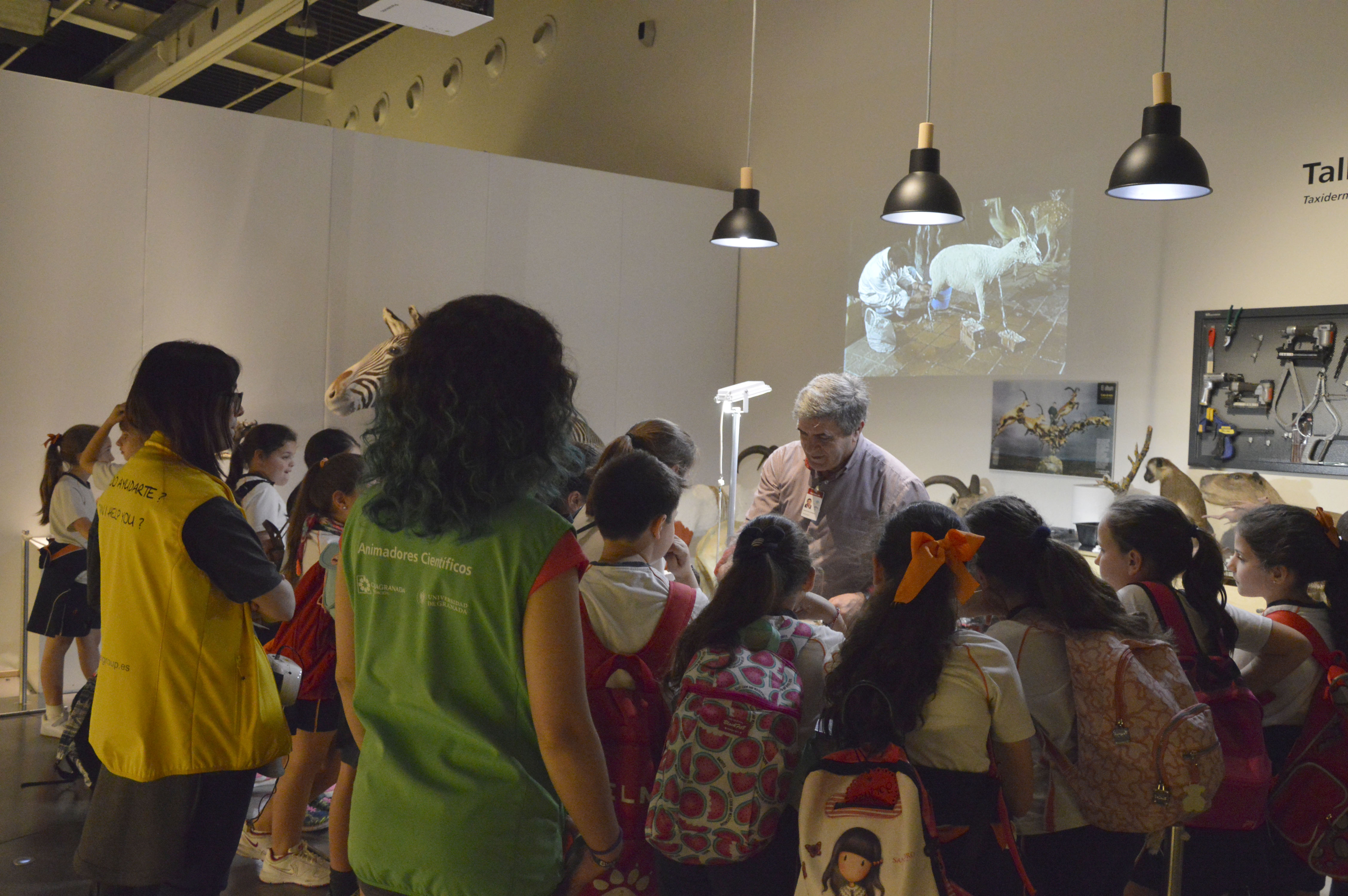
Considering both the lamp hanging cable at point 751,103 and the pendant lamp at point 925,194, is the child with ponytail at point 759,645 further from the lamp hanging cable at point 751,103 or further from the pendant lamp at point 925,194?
the lamp hanging cable at point 751,103

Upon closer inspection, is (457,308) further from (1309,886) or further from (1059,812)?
(1309,886)

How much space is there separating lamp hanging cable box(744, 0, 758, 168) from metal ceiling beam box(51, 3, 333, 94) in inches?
199

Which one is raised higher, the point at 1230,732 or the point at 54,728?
the point at 1230,732

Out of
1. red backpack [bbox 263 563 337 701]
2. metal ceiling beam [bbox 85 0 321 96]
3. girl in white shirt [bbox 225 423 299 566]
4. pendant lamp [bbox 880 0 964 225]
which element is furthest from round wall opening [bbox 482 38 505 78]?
red backpack [bbox 263 563 337 701]

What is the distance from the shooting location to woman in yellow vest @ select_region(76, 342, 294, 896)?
6.20 feet

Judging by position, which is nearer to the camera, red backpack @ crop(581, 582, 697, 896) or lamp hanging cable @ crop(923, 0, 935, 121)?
red backpack @ crop(581, 582, 697, 896)

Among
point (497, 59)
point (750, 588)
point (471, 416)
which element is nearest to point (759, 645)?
point (750, 588)

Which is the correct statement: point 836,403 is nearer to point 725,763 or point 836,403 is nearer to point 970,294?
point 725,763

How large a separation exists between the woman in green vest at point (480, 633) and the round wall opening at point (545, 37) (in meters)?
7.70

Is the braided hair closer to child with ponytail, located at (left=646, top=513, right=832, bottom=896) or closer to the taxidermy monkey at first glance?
child with ponytail, located at (left=646, top=513, right=832, bottom=896)

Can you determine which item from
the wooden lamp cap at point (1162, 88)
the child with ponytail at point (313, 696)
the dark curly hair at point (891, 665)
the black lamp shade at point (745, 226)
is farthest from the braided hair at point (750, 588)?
the black lamp shade at point (745, 226)

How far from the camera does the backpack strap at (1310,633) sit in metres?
2.29

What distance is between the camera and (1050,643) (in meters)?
1.92

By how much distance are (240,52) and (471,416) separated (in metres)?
10.3
